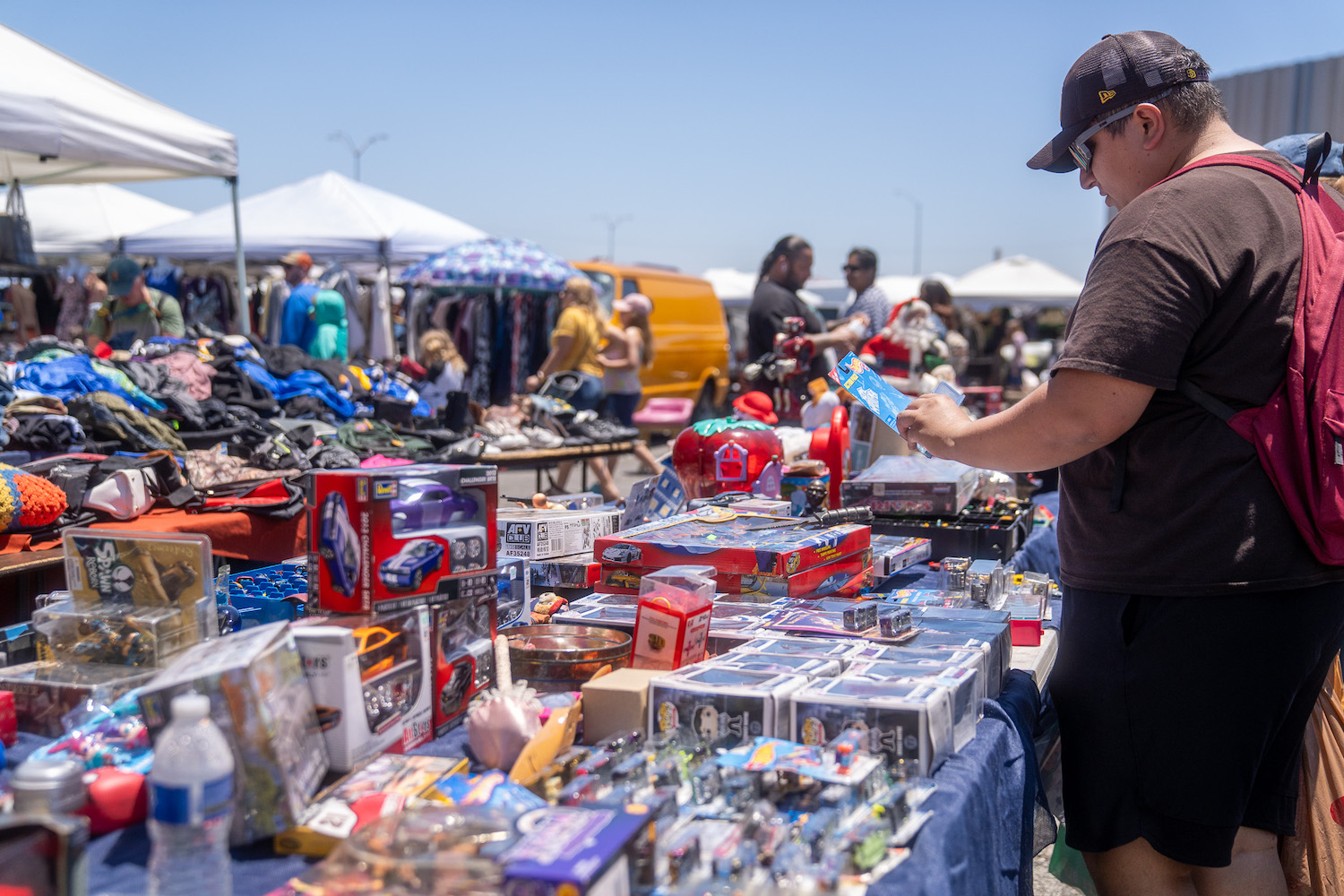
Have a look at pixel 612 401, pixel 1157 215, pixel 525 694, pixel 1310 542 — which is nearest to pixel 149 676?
pixel 525 694

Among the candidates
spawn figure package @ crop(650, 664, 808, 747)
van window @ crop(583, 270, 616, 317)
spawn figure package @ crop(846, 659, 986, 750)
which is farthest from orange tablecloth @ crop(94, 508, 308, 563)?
van window @ crop(583, 270, 616, 317)

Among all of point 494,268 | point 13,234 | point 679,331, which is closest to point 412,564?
point 494,268

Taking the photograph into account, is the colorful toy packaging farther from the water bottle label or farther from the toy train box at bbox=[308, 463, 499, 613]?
the water bottle label

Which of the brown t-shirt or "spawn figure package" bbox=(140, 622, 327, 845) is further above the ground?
the brown t-shirt

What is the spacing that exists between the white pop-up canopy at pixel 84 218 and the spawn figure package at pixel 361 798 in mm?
13164

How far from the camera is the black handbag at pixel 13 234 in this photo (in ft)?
30.3

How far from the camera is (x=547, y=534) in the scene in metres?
2.45

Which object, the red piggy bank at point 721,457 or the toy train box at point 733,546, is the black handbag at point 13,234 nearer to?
the red piggy bank at point 721,457

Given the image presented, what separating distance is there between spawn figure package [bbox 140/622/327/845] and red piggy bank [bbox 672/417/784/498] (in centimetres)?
183

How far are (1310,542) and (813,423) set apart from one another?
2642 mm

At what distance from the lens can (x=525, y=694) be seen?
4.90 feet

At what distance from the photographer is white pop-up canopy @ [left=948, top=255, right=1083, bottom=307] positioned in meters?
22.0

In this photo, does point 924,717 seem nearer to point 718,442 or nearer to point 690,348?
point 718,442

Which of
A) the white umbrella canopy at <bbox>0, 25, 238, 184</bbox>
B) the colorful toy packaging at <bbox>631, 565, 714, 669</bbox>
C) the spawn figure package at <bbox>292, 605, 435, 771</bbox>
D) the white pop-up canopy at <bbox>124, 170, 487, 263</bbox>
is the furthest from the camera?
the white pop-up canopy at <bbox>124, 170, 487, 263</bbox>
